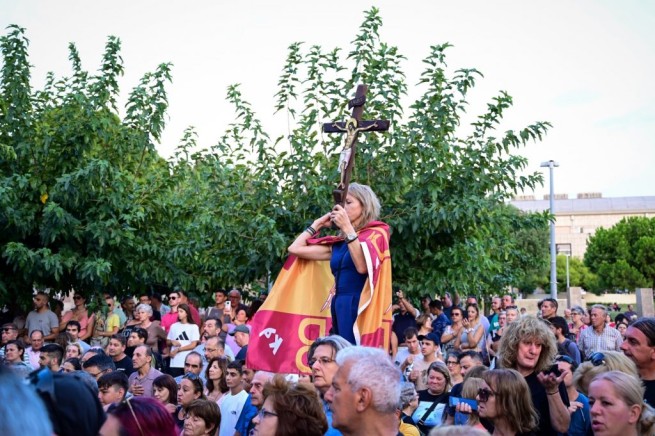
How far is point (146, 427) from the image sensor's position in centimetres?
370

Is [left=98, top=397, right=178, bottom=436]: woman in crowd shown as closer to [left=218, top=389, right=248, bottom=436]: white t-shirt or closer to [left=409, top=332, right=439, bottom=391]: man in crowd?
[left=218, top=389, right=248, bottom=436]: white t-shirt

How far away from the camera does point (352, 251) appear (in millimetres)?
6891

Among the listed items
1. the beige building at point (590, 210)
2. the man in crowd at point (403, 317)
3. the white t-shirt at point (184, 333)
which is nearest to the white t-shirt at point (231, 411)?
the white t-shirt at point (184, 333)

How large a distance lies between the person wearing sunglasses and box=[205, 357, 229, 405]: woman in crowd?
169 inches

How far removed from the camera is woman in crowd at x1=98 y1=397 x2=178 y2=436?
3.64 meters

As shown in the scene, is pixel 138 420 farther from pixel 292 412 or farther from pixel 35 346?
pixel 35 346

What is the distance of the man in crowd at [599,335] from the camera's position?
13.4m

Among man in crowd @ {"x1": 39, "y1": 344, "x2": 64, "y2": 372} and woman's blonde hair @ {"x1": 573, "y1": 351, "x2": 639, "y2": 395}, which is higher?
woman's blonde hair @ {"x1": 573, "y1": 351, "x2": 639, "y2": 395}

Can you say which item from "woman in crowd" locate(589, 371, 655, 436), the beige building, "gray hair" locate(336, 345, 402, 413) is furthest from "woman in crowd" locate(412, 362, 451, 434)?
the beige building

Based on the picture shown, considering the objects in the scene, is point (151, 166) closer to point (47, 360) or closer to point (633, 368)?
point (47, 360)

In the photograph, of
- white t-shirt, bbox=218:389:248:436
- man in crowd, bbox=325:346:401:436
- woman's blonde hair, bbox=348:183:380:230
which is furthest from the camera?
white t-shirt, bbox=218:389:248:436

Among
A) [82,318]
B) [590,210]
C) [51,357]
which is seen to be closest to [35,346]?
[51,357]

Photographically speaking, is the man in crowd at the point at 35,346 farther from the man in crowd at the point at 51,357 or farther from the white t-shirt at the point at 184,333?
the white t-shirt at the point at 184,333

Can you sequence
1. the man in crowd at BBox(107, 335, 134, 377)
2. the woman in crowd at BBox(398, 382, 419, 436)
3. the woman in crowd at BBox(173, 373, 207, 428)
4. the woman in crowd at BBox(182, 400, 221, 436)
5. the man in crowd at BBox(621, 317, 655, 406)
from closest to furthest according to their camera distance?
1. the man in crowd at BBox(621, 317, 655, 406)
2. the woman in crowd at BBox(398, 382, 419, 436)
3. the woman in crowd at BBox(182, 400, 221, 436)
4. the woman in crowd at BBox(173, 373, 207, 428)
5. the man in crowd at BBox(107, 335, 134, 377)
